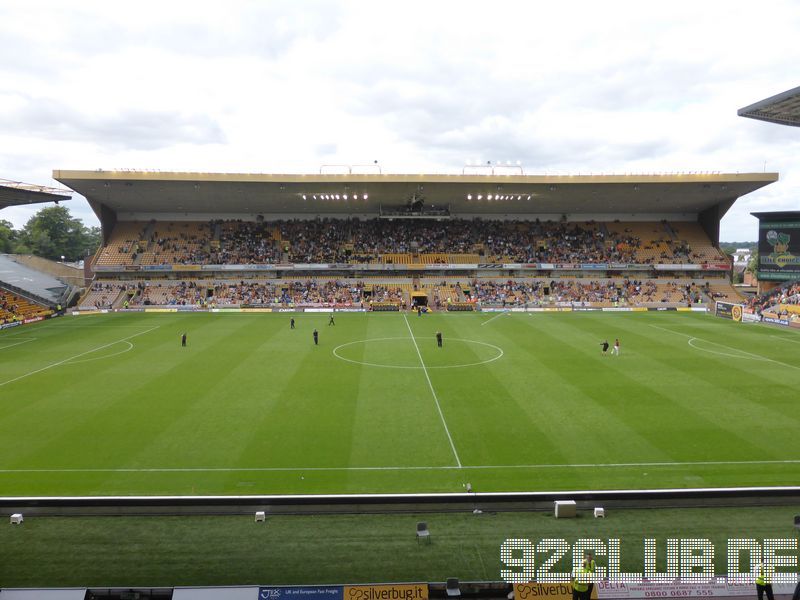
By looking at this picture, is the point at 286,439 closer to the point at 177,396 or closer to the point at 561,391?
Result: the point at 177,396

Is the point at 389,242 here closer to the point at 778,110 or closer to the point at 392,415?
the point at 778,110

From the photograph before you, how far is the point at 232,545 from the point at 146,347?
2589 cm

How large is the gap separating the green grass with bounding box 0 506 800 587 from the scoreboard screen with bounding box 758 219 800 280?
168 feet

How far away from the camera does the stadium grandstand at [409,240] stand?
183 feet

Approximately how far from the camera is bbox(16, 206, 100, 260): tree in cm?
9381

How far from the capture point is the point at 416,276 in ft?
204

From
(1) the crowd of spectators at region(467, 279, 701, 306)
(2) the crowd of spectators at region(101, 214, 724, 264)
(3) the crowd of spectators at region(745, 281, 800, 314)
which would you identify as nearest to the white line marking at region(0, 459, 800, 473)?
(3) the crowd of spectators at region(745, 281, 800, 314)

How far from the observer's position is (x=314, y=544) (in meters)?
11.4

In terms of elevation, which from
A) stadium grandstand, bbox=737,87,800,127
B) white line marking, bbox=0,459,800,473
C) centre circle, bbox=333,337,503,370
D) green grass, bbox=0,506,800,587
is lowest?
green grass, bbox=0,506,800,587

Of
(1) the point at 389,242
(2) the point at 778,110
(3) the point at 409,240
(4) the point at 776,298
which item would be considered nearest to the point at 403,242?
(3) the point at 409,240

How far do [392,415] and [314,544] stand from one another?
8823 mm

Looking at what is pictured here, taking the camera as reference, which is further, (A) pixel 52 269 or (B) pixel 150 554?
(A) pixel 52 269

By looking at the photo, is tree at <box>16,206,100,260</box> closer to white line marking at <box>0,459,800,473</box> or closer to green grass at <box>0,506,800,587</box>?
white line marking at <box>0,459,800,473</box>

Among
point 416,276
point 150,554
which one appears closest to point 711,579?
point 150,554
